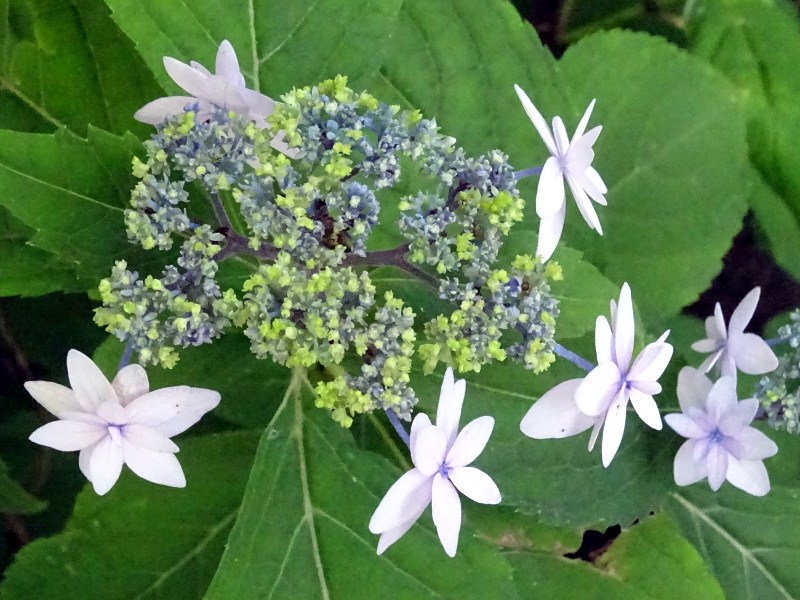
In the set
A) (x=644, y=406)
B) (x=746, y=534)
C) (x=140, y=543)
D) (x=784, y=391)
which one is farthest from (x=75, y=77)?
(x=746, y=534)

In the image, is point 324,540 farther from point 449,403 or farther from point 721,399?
point 721,399

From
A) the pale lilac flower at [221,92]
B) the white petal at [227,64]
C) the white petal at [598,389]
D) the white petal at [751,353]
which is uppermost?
the white petal at [227,64]

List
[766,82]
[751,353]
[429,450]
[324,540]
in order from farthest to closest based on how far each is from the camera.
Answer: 1. [766,82]
2. [751,353]
3. [324,540]
4. [429,450]

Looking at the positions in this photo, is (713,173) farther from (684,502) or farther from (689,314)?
(684,502)

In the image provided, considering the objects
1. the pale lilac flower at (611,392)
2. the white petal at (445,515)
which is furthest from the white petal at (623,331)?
the white petal at (445,515)

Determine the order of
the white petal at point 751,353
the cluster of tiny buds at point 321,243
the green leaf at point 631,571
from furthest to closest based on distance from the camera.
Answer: the green leaf at point 631,571 → the white petal at point 751,353 → the cluster of tiny buds at point 321,243

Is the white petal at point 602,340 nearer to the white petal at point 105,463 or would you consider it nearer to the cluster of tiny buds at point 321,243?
the cluster of tiny buds at point 321,243
